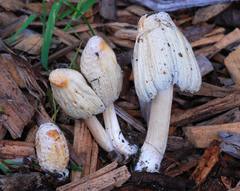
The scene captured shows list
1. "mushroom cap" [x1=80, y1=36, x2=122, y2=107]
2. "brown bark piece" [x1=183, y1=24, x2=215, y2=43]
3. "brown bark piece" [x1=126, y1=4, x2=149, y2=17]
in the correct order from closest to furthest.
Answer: "mushroom cap" [x1=80, y1=36, x2=122, y2=107] → "brown bark piece" [x1=183, y1=24, x2=215, y2=43] → "brown bark piece" [x1=126, y1=4, x2=149, y2=17]

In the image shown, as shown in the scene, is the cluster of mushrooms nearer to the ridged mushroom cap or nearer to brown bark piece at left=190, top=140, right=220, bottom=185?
the ridged mushroom cap

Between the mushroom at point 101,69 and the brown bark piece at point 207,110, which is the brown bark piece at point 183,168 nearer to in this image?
the brown bark piece at point 207,110

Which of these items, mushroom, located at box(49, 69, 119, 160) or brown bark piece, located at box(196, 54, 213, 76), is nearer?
mushroom, located at box(49, 69, 119, 160)

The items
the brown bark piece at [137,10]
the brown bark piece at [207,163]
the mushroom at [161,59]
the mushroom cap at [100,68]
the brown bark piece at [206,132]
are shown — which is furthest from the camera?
the brown bark piece at [137,10]

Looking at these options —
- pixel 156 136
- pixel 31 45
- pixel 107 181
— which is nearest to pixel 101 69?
pixel 156 136

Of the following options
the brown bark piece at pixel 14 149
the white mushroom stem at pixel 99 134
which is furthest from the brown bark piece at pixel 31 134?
the white mushroom stem at pixel 99 134

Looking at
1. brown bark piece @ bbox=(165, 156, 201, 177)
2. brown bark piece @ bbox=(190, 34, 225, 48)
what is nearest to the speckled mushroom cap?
brown bark piece @ bbox=(165, 156, 201, 177)
